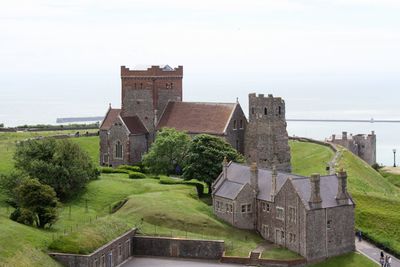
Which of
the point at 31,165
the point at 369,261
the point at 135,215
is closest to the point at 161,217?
the point at 135,215

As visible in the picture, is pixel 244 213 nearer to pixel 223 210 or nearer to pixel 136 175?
pixel 223 210

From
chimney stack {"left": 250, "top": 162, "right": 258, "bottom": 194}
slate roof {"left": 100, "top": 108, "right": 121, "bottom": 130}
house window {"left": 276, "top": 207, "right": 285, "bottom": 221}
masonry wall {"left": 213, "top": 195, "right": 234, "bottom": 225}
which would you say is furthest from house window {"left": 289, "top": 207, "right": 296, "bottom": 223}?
slate roof {"left": 100, "top": 108, "right": 121, "bottom": 130}

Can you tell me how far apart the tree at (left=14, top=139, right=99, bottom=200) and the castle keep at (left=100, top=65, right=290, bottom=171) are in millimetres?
19015

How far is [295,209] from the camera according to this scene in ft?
167

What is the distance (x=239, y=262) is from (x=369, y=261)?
9.41 metres

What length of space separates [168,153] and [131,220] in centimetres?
1900

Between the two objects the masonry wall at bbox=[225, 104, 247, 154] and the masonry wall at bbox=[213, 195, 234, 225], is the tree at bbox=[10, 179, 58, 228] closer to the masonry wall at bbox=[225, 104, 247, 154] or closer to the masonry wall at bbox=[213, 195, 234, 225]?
the masonry wall at bbox=[213, 195, 234, 225]

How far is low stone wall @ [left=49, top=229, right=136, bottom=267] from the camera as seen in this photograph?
44531 millimetres

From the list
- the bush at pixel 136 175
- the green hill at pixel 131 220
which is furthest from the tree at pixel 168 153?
the green hill at pixel 131 220

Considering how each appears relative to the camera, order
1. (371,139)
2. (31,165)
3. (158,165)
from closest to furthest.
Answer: (31,165), (158,165), (371,139)

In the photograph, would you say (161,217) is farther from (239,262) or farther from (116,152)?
(116,152)

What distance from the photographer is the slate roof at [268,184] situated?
50969 millimetres

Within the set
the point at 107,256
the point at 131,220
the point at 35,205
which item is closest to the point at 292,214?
the point at 131,220

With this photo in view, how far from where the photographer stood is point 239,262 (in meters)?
48.9
